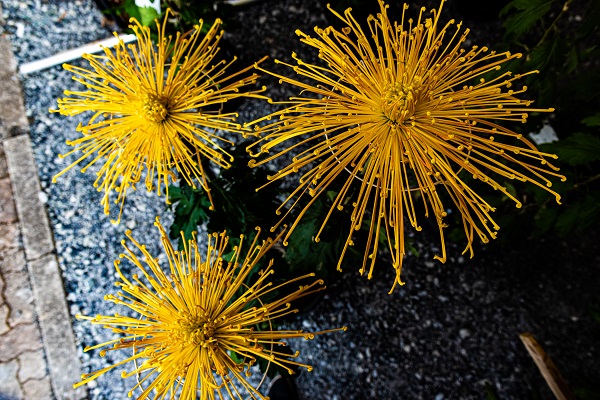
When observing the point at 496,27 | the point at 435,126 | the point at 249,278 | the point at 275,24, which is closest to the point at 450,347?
the point at 249,278

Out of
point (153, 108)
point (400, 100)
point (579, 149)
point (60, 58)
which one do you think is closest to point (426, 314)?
point (579, 149)

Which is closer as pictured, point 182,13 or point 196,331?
point 196,331

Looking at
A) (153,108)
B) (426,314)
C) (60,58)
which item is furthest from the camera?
(60,58)

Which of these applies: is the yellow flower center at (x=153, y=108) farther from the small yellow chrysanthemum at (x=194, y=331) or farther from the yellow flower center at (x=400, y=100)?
the yellow flower center at (x=400, y=100)

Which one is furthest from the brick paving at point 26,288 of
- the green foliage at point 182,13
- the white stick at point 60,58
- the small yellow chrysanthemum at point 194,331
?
the small yellow chrysanthemum at point 194,331

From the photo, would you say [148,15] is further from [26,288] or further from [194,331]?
[26,288]

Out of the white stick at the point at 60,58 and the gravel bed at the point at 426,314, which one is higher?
the white stick at the point at 60,58
